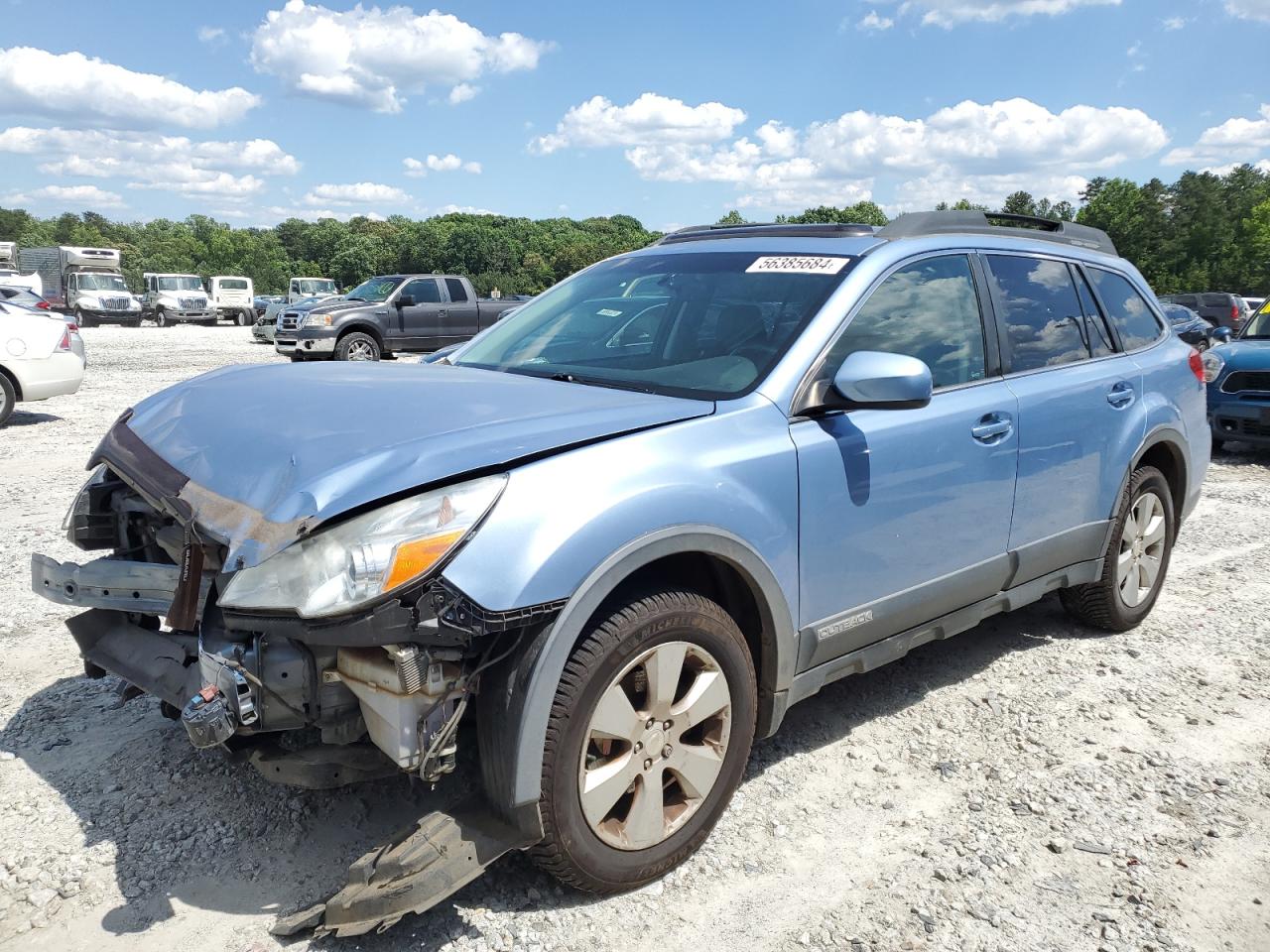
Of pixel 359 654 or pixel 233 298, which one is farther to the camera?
pixel 233 298

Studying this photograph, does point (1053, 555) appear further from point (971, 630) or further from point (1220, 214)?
point (1220, 214)

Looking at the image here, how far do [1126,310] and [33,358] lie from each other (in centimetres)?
1066

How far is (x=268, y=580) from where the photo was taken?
6.90 ft

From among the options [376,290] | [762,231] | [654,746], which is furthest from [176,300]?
[654,746]

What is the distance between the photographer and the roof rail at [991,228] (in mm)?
3609

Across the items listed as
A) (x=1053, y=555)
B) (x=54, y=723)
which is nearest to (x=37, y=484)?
(x=54, y=723)

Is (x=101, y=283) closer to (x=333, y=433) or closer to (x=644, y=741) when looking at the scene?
(x=333, y=433)

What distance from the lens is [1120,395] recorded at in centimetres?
421

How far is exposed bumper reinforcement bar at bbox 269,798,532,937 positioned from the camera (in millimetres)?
2129

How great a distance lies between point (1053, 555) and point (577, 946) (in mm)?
2629

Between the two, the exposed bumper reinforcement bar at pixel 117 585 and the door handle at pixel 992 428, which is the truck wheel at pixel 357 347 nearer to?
the exposed bumper reinforcement bar at pixel 117 585

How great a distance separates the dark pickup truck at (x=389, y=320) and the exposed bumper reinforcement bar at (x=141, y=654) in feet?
48.7

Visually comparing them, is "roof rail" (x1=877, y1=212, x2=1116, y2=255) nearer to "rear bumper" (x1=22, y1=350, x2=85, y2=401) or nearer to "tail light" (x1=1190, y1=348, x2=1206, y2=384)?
"tail light" (x1=1190, y1=348, x2=1206, y2=384)

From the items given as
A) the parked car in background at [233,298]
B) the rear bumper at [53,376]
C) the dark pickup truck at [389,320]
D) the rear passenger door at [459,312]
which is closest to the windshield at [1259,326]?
the dark pickup truck at [389,320]
